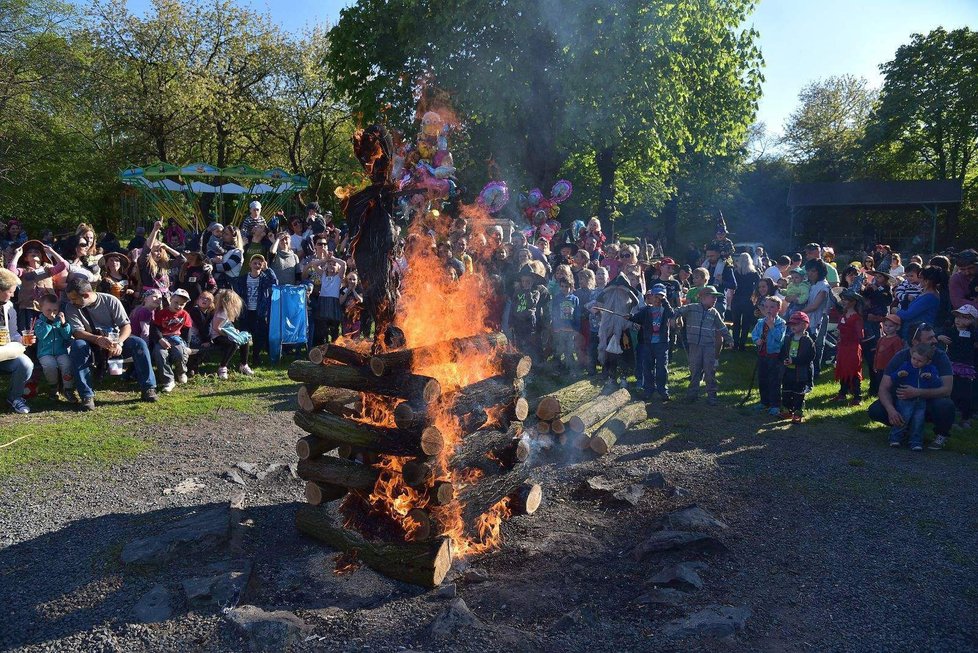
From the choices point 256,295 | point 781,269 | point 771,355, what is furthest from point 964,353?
point 256,295


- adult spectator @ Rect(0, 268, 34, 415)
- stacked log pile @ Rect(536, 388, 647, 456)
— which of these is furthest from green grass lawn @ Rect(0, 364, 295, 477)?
stacked log pile @ Rect(536, 388, 647, 456)

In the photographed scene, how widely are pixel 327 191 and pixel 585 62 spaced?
972 inches

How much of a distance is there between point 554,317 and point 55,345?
25.4ft

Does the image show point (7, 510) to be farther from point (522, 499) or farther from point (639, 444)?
point (639, 444)

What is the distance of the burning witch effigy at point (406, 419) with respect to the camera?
17.4 ft

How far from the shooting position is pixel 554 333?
1220 centimetres

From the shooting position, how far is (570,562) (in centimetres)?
561

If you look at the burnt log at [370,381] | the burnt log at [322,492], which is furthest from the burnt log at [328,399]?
the burnt log at [322,492]

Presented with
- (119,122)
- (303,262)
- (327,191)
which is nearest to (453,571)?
(303,262)

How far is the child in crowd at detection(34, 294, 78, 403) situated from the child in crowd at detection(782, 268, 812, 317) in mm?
11317

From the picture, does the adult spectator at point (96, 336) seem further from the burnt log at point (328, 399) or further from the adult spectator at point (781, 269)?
the adult spectator at point (781, 269)

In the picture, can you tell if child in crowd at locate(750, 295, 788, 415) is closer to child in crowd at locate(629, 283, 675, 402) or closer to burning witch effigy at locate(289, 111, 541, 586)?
child in crowd at locate(629, 283, 675, 402)

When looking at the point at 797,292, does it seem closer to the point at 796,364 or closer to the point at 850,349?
the point at 850,349

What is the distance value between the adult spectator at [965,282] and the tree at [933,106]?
34.1 metres
